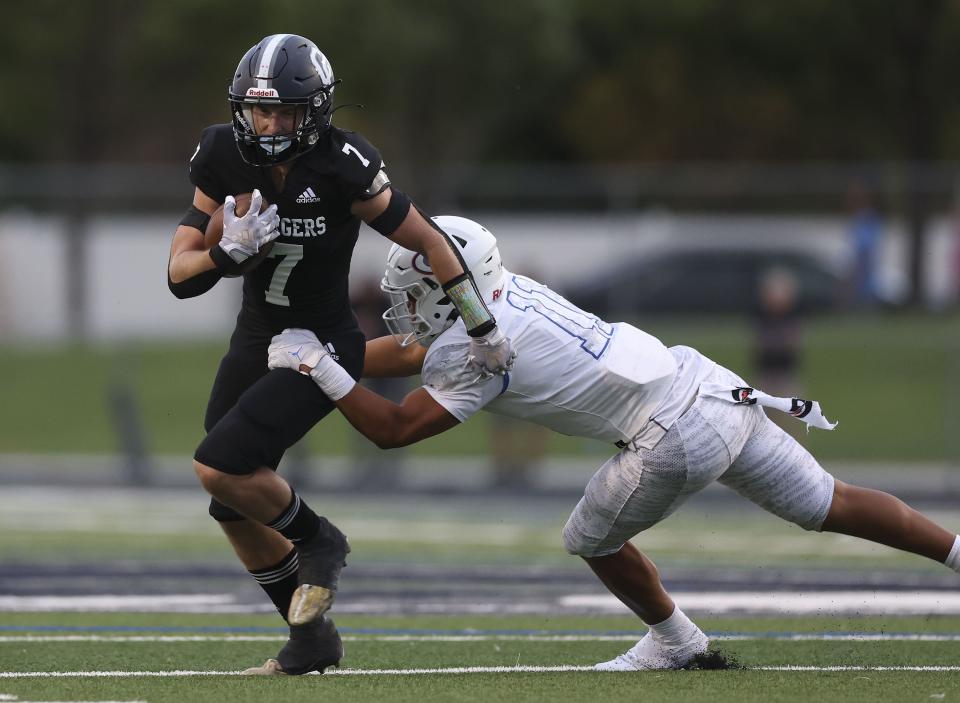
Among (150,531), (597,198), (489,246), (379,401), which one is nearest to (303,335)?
(379,401)

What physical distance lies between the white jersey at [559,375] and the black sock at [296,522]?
1.94 feet

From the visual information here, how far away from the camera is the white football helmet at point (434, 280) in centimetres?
512

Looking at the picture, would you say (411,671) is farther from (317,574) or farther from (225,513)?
(225,513)

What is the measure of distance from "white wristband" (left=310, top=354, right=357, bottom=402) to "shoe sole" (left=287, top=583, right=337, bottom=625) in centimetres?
64

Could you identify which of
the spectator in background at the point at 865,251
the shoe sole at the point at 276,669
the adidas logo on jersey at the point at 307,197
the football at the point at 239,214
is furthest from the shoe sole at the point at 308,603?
the spectator in background at the point at 865,251

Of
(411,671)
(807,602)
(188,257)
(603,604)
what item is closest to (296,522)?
(411,671)

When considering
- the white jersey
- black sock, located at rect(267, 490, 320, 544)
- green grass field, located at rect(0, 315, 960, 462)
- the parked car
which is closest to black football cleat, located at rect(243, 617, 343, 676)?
black sock, located at rect(267, 490, 320, 544)

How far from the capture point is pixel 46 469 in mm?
15031

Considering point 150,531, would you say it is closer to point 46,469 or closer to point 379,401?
point 46,469

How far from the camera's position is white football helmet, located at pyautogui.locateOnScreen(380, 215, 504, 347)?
512cm

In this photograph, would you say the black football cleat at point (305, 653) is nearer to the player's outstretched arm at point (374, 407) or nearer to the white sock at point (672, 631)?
the player's outstretched arm at point (374, 407)

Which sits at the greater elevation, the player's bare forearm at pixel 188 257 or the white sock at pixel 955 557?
the player's bare forearm at pixel 188 257

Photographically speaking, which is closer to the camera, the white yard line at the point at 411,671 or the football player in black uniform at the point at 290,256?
the football player in black uniform at the point at 290,256

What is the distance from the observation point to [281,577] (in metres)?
5.52
